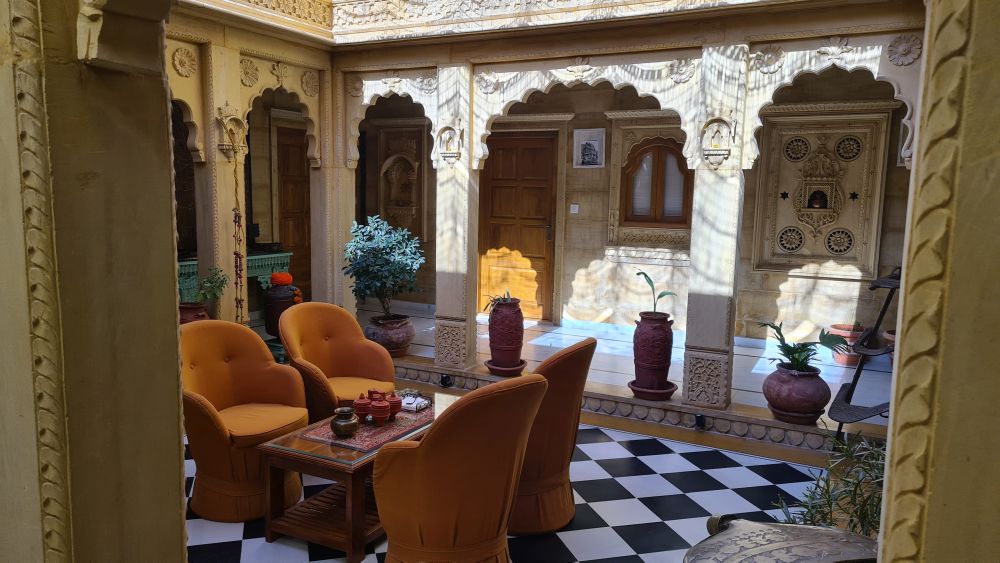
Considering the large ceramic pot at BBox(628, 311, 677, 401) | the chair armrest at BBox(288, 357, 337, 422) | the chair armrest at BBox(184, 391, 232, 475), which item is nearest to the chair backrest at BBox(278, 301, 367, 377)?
the chair armrest at BBox(288, 357, 337, 422)

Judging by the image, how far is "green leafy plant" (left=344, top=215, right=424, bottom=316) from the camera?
6.46 meters

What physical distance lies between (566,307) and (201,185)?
4.38 metres

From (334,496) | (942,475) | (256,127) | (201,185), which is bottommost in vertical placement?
(334,496)

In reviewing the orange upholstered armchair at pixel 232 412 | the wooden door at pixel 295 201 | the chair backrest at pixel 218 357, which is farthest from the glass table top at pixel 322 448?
the wooden door at pixel 295 201

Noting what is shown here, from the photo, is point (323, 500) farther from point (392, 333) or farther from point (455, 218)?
point (455, 218)

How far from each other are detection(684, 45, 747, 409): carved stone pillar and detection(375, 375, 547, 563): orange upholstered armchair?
109 inches

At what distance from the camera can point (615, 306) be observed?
331 inches

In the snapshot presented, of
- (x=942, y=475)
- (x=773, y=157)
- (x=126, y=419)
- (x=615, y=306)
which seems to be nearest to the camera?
(x=942, y=475)

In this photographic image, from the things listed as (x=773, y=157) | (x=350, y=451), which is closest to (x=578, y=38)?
(x=773, y=157)

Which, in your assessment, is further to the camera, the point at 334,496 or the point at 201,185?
the point at 201,185

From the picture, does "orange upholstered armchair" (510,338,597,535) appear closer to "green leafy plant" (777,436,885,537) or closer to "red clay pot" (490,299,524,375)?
"green leafy plant" (777,436,885,537)

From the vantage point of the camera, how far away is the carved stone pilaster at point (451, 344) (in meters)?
6.42

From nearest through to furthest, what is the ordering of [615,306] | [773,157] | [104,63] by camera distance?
[104,63] < [773,157] < [615,306]

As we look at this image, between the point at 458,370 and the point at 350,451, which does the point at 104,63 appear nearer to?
the point at 350,451
